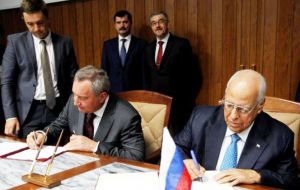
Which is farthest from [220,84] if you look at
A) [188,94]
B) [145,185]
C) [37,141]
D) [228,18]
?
[145,185]

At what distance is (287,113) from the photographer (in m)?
1.99

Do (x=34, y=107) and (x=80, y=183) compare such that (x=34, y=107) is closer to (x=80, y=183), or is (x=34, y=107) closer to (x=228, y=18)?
(x=80, y=183)

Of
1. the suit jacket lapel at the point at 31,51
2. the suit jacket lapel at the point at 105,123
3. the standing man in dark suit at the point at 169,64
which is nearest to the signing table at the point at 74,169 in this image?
the suit jacket lapel at the point at 105,123

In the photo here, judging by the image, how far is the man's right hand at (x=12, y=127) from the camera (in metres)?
2.35

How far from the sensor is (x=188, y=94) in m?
4.16

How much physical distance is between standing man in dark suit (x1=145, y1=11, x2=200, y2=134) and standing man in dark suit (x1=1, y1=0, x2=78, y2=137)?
1391mm

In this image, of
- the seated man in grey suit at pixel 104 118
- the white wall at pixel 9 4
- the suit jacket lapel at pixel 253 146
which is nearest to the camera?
the suit jacket lapel at pixel 253 146

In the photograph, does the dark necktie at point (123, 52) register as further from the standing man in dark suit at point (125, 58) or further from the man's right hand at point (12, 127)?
the man's right hand at point (12, 127)

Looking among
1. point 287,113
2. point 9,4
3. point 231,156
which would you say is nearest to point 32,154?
point 231,156

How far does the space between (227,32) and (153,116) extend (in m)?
1.94

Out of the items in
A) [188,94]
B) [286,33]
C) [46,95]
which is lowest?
[188,94]

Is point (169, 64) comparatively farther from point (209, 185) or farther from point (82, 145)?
point (209, 185)

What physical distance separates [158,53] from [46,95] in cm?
162

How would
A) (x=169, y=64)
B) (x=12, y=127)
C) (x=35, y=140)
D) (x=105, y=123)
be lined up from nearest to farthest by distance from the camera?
(x=35, y=140) < (x=105, y=123) < (x=12, y=127) < (x=169, y=64)
